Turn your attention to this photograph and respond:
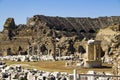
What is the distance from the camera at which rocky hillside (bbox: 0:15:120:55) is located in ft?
194

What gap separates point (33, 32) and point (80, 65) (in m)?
45.7

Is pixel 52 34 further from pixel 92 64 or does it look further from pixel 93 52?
pixel 92 64

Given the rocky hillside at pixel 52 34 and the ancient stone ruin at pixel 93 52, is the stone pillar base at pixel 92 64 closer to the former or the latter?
the ancient stone ruin at pixel 93 52

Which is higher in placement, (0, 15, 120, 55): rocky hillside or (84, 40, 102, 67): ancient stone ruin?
(0, 15, 120, 55): rocky hillside

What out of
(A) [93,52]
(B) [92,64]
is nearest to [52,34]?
(A) [93,52]

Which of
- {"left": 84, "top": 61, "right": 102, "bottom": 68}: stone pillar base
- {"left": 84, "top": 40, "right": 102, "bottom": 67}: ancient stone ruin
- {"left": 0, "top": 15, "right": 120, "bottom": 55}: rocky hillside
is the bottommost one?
{"left": 84, "top": 61, "right": 102, "bottom": 68}: stone pillar base

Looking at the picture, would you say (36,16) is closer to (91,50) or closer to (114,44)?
(91,50)

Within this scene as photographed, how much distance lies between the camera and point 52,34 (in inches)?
2803

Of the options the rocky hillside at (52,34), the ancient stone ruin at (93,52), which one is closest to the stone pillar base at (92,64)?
the ancient stone ruin at (93,52)

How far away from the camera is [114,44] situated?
52.6 feet

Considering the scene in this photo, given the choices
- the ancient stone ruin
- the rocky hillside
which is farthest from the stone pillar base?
the rocky hillside

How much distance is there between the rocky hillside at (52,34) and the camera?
194 ft

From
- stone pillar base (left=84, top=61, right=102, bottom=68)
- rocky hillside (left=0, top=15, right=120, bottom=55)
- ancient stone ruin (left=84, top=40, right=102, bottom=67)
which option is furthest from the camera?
rocky hillside (left=0, top=15, right=120, bottom=55)

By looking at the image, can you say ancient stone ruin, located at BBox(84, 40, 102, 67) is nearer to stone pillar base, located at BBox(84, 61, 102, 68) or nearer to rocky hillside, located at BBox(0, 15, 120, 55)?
stone pillar base, located at BBox(84, 61, 102, 68)
